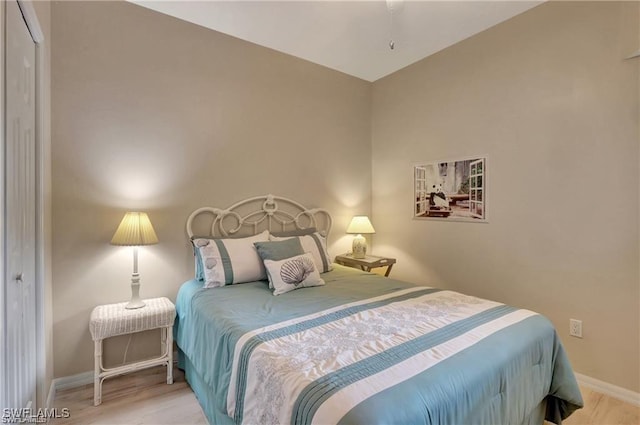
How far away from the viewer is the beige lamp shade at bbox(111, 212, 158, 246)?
81.7 inches

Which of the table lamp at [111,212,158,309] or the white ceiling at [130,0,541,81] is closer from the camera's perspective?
the table lamp at [111,212,158,309]

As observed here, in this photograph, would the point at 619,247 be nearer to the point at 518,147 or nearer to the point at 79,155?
the point at 518,147

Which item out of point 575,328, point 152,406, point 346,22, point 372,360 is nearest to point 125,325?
point 152,406

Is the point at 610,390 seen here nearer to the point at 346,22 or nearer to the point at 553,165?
the point at 553,165

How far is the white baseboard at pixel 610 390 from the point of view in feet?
6.59

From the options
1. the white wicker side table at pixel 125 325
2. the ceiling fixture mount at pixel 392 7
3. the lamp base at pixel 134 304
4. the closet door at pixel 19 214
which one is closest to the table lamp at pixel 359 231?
the ceiling fixture mount at pixel 392 7

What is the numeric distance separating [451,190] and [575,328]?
144 cm

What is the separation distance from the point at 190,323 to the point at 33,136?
4.55 feet

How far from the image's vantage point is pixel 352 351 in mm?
1290

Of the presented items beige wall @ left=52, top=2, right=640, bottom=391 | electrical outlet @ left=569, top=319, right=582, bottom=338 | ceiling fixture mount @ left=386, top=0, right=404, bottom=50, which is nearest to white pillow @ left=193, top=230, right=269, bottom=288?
beige wall @ left=52, top=2, right=640, bottom=391

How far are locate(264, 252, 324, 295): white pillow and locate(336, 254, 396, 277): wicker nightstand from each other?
0.93 meters

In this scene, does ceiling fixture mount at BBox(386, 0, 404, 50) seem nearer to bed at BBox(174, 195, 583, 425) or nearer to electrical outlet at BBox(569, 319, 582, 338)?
bed at BBox(174, 195, 583, 425)

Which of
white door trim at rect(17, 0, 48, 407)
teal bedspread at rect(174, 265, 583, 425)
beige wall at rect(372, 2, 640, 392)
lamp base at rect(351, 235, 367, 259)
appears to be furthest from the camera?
lamp base at rect(351, 235, 367, 259)

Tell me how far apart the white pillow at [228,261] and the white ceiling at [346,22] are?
185 cm
